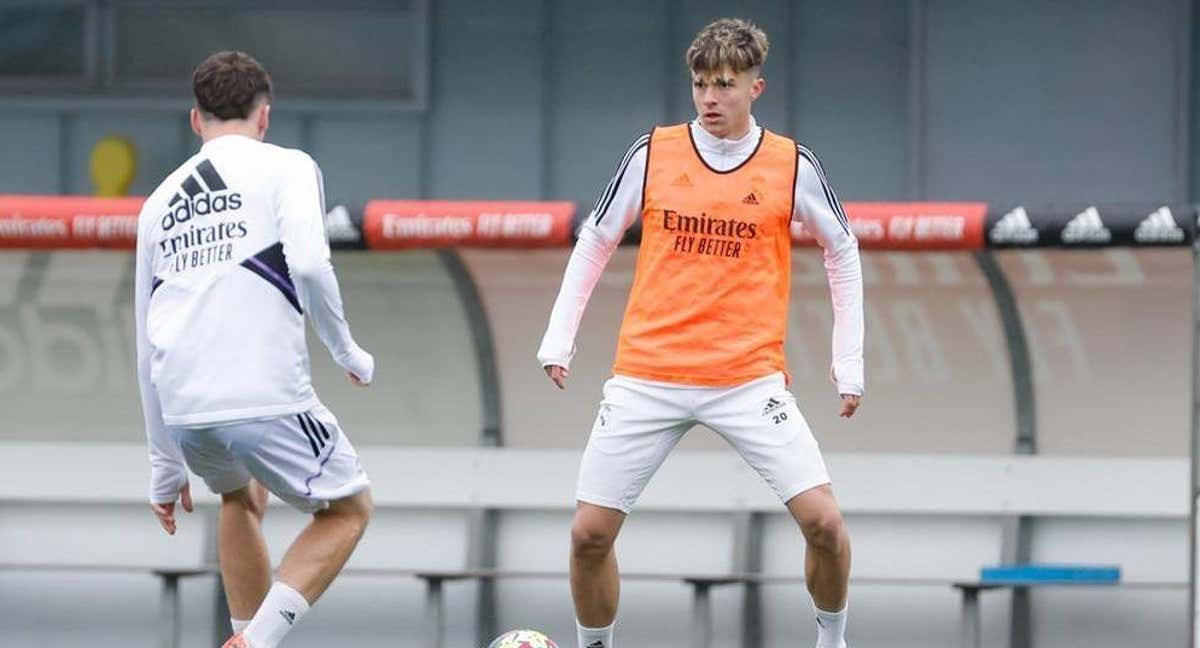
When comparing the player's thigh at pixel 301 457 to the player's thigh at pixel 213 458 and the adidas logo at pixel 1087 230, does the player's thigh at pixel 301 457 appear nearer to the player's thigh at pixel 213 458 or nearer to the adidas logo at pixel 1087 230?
the player's thigh at pixel 213 458

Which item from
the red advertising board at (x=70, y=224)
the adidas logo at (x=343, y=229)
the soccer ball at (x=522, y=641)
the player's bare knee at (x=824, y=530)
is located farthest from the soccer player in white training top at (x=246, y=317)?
the red advertising board at (x=70, y=224)

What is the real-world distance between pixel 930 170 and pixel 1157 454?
4277 millimetres

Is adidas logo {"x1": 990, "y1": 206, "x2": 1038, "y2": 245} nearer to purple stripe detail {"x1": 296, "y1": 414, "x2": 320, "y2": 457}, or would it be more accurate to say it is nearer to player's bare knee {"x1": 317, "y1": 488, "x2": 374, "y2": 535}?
player's bare knee {"x1": 317, "y1": 488, "x2": 374, "y2": 535}

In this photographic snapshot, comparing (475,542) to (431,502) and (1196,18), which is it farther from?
(1196,18)

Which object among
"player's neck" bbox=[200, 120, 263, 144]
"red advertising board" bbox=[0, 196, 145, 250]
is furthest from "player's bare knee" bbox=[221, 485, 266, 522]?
"red advertising board" bbox=[0, 196, 145, 250]

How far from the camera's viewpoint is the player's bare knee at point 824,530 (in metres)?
8.43

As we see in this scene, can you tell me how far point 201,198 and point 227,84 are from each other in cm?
34

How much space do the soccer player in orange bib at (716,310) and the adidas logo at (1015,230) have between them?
186 centimetres

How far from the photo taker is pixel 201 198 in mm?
7977

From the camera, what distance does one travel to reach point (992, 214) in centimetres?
1043

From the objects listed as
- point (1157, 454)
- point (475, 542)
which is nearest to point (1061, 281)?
point (1157, 454)

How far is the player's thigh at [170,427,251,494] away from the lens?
7996 millimetres

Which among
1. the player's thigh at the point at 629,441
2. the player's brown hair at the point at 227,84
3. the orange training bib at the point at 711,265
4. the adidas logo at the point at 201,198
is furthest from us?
the player's thigh at the point at 629,441

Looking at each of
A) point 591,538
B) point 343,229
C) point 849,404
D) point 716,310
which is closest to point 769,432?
point 849,404
